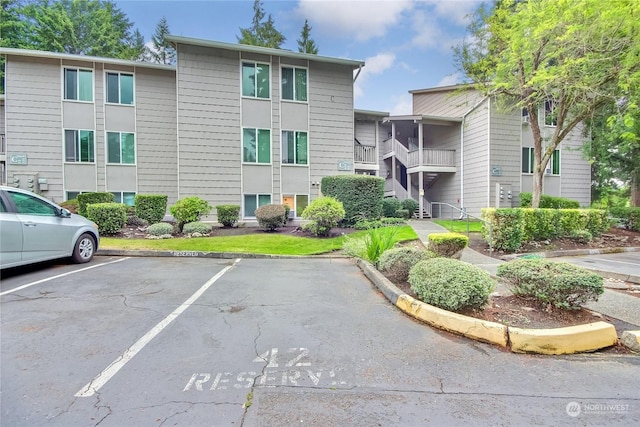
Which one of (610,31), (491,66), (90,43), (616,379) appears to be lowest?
(616,379)

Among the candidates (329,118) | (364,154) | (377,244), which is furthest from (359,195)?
(377,244)

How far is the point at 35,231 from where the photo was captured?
6035 mm

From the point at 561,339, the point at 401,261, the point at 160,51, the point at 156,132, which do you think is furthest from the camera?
the point at 160,51

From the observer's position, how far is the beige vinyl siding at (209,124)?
14047mm

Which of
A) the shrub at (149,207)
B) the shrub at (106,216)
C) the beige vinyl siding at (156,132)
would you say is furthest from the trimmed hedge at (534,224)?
the beige vinyl siding at (156,132)

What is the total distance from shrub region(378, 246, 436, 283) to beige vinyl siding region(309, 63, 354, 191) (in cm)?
1008

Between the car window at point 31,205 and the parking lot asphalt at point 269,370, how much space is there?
2.16 m

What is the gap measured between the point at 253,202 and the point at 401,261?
10597 mm

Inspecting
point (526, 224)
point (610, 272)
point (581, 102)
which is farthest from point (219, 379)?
point (581, 102)

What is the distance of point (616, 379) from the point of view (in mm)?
2682

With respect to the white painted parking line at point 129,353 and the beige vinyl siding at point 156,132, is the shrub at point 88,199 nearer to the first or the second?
the beige vinyl siding at point 156,132

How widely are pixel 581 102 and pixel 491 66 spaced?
3895 mm

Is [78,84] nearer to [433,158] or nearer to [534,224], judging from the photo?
[433,158]

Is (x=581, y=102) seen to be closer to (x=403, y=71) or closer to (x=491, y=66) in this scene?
(x=491, y=66)
